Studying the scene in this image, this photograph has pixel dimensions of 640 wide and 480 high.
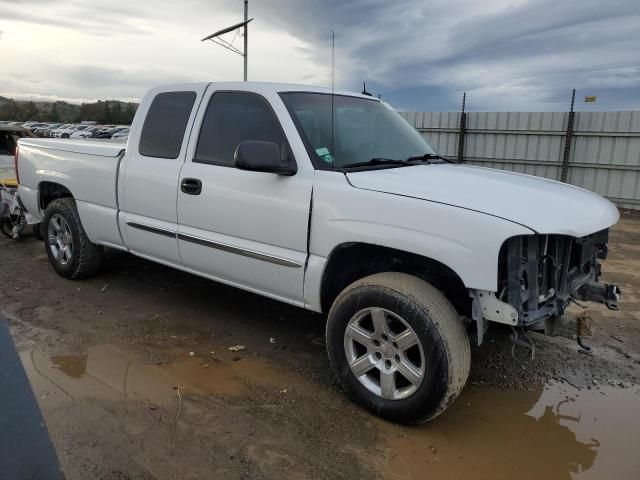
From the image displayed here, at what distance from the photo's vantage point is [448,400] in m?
2.80

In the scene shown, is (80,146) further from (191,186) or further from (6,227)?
(6,227)

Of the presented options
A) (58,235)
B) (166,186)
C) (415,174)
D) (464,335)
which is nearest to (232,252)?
(166,186)

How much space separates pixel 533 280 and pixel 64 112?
8412cm

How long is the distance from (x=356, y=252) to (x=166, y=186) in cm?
177

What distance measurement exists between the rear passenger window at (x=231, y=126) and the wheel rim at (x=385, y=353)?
4.52 feet

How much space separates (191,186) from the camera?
3.94m

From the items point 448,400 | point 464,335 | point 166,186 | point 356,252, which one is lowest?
point 448,400

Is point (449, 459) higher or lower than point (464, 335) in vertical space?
lower

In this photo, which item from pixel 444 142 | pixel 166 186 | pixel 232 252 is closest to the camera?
pixel 232 252

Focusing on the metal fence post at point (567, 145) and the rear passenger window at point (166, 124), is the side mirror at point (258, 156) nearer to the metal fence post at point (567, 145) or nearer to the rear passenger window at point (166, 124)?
the rear passenger window at point (166, 124)

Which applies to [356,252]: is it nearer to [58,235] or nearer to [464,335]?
[464,335]

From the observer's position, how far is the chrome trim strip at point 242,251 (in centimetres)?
345

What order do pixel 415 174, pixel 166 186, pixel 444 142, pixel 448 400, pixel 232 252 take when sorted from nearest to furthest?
1. pixel 448 400
2. pixel 415 174
3. pixel 232 252
4. pixel 166 186
5. pixel 444 142

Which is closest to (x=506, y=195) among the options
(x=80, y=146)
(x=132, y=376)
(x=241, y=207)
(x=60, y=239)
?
(x=241, y=207)
